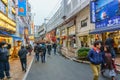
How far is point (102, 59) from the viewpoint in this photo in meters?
11.9

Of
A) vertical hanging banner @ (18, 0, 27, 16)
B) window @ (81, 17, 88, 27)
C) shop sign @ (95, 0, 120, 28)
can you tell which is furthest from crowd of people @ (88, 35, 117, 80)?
vertical hanging banner @ (18, 0, 27, 16)

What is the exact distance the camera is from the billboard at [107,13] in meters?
26.8

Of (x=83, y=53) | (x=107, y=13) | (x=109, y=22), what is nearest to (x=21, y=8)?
(x=107, y=13)

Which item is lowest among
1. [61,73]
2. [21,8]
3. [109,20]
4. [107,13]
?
[61,73]

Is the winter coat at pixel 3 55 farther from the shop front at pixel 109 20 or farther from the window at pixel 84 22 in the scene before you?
the window at pixel 84 22

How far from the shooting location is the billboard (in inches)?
1056

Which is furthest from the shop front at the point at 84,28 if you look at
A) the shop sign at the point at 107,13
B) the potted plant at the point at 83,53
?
the potted plant at the point at 83,53

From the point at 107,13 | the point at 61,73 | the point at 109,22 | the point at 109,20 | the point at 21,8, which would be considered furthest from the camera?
the point at 21,8

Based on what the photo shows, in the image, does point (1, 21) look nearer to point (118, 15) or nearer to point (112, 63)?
point (118, 15)

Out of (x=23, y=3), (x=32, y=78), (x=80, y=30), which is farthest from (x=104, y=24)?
(x=23, y=3)

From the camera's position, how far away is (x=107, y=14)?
96.9 ft

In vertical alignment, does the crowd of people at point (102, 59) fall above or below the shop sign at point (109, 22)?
below

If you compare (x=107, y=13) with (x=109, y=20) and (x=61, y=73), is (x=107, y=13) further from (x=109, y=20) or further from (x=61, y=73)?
(x=61, y=73)

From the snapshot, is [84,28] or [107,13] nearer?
[107,13]
